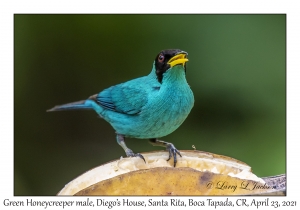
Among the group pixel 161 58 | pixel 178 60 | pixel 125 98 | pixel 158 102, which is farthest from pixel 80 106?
pixel 178 60

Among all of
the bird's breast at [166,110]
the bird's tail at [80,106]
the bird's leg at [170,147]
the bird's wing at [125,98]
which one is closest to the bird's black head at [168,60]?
the bird's breast at [166,110]

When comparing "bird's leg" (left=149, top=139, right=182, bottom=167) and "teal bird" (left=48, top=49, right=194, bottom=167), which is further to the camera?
"teal bird" (left=48, top=49, right=194, bottom=167)

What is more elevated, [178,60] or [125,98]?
[178,60]

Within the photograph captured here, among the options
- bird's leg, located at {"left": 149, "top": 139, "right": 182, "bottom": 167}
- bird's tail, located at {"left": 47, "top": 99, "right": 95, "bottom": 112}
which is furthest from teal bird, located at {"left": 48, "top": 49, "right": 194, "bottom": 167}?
bird's tail, located at {"left": 47, "top": 99, "right": 95, "bottom": 112}

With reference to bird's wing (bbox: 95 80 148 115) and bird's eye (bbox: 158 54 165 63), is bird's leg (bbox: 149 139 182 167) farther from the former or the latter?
bird's eye (bbox: 158 54 165 63)

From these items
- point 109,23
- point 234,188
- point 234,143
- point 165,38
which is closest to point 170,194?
point 234,188

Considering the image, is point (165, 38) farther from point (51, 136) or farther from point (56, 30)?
point (51, 136)

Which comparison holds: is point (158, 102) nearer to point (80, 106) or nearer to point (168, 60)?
point (168, 60)

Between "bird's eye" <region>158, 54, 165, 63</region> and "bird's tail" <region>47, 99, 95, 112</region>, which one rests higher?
"bird's eye" <region>158, 54, 165, 63</region>
